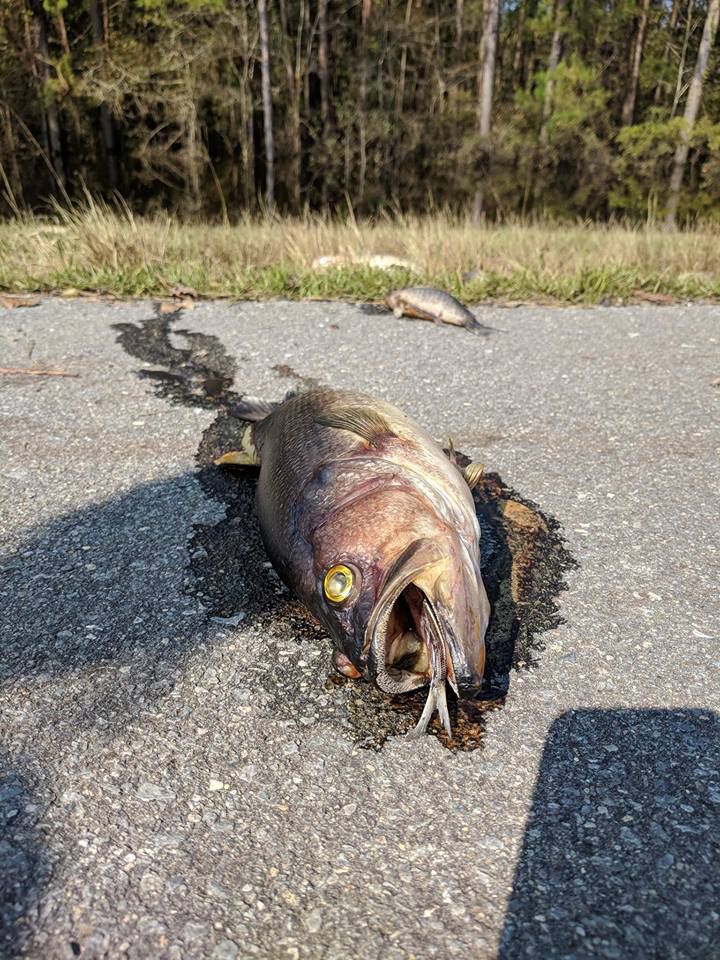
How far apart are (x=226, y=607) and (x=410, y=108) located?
26.4 metres

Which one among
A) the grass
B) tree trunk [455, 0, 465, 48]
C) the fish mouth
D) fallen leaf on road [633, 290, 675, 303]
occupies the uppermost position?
tree trunk [455, 0, 465, 48]

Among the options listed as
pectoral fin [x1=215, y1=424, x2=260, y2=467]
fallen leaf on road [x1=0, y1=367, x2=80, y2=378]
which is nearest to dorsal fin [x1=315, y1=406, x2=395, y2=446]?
pectoral fin [x1=215, y1=424, x2=260, y2=467]

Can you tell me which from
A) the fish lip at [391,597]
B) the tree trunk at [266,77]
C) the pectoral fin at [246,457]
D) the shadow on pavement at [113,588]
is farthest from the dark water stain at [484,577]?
the tree trunk at [266,77]

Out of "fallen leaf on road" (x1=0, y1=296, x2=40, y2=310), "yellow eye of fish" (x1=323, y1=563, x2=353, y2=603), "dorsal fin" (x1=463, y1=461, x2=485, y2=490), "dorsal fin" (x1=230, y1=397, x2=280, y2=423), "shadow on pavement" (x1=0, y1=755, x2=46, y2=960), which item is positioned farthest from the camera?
"fallen leaf on road" (x1=0, y1=296, x2=40, y2=310)

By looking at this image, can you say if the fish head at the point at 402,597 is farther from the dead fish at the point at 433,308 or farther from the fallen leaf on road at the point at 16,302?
the fallen leaf on road at the point at 16,302

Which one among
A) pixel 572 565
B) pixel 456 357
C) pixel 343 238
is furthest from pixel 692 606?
pixel 343 238

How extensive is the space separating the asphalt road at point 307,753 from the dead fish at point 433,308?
2.83 metres

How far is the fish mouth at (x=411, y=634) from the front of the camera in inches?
81.8

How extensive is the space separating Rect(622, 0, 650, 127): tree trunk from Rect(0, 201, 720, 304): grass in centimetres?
1659

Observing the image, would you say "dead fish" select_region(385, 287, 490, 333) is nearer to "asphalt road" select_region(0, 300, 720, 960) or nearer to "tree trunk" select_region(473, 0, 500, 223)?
"asphalt road" select_region(0, 300, 720, 960)

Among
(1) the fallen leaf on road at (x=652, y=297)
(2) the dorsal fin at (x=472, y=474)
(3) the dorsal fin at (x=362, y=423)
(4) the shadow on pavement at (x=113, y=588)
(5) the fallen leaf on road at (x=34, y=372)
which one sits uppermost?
(3) the dorsal fin at (x=362, y=423)

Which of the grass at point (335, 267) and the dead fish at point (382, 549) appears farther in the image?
the grass at point (335, 267)

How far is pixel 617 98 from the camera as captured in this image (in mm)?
27062

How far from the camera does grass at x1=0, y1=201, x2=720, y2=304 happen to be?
8.23 meters
